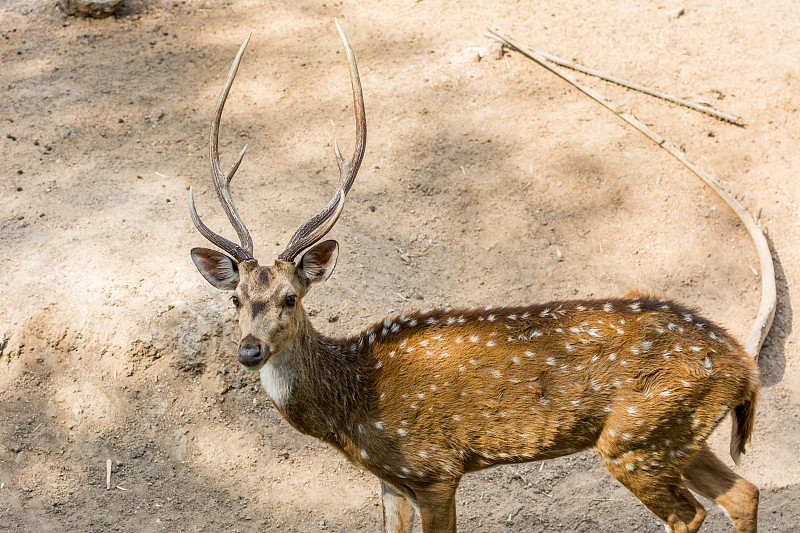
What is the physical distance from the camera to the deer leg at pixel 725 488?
4.92 meters

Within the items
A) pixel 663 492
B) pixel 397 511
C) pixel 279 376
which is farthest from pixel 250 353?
pixel 663 492

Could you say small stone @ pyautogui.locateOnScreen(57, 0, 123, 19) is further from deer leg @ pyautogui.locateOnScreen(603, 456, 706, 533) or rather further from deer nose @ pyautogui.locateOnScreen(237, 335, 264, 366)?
deer leg @ pyautogui.locateOnScreen(603, 456, 706, 533)

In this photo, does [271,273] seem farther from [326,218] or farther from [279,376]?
[279,376]

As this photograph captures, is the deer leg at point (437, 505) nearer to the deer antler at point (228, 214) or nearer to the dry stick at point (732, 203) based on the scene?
the deer antler at point (228, 214)

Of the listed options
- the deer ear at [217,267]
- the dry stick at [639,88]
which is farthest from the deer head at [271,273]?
the dry stick at [639,88]

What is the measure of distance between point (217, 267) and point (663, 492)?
289cm

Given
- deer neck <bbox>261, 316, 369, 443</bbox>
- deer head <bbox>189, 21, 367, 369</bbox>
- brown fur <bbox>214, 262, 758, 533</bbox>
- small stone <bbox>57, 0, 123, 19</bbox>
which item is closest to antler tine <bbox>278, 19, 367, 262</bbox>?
deer head <bbox>189, 21, 367, 369</bbox>

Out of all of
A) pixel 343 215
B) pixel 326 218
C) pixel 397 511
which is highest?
pixel 326 218

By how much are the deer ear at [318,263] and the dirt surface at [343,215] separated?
1.91 m

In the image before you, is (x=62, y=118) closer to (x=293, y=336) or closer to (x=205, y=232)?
(x=205, y=232)

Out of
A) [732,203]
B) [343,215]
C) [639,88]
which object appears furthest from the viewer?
[639,88]

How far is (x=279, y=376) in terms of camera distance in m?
4.55

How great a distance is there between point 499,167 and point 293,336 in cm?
424

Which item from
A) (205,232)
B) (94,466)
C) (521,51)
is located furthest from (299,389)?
(521,51)
